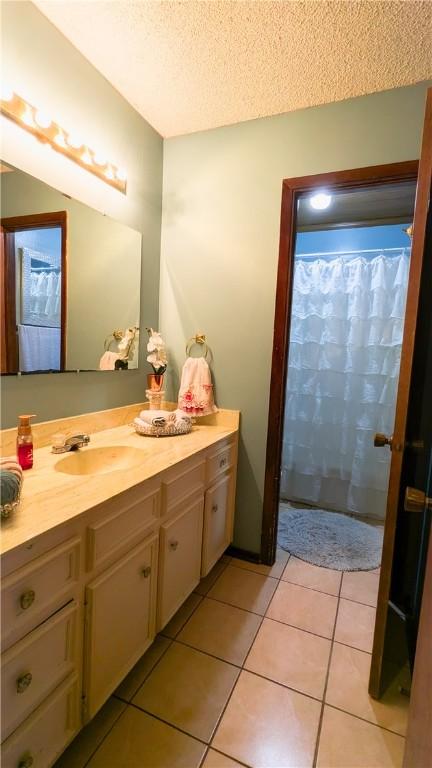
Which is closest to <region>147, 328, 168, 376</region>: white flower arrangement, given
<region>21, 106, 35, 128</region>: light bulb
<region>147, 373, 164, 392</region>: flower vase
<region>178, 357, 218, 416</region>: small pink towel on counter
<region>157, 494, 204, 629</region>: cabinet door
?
<region>147, 373, 164, 392</region>: flower vase

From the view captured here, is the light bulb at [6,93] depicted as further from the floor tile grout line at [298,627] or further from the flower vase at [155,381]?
the floor tile grout line at [298,627]

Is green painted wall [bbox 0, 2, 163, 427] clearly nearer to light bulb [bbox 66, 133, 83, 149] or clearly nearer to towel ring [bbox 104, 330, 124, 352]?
light bulb [bbox 66, 133, 83, 149]

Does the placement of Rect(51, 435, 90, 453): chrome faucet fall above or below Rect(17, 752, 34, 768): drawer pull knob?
above

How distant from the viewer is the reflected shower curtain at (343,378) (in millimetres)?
2441

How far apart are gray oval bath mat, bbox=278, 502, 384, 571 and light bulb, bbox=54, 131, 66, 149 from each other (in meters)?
2.41

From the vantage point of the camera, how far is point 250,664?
1322 millimetres

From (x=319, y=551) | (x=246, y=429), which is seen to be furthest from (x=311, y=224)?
(x=319, y=551)

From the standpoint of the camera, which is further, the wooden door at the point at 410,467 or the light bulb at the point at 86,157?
the light bulb at the point at 86,157

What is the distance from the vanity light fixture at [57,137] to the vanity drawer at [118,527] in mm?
1371

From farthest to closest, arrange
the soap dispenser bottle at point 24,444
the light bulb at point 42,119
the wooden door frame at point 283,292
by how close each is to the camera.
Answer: the wooden door frame at point 283,292 → the light bulb at point 42,119 → the soap dispenser bottle at point 24,444

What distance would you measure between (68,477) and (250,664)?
1033 mm

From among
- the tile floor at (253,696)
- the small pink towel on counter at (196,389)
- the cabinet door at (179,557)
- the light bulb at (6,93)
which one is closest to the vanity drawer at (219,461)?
the cabinet door at (179,557)

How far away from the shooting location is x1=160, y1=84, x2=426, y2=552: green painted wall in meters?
1.66

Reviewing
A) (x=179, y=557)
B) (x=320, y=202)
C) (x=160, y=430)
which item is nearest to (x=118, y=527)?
(x=179, y=557)
